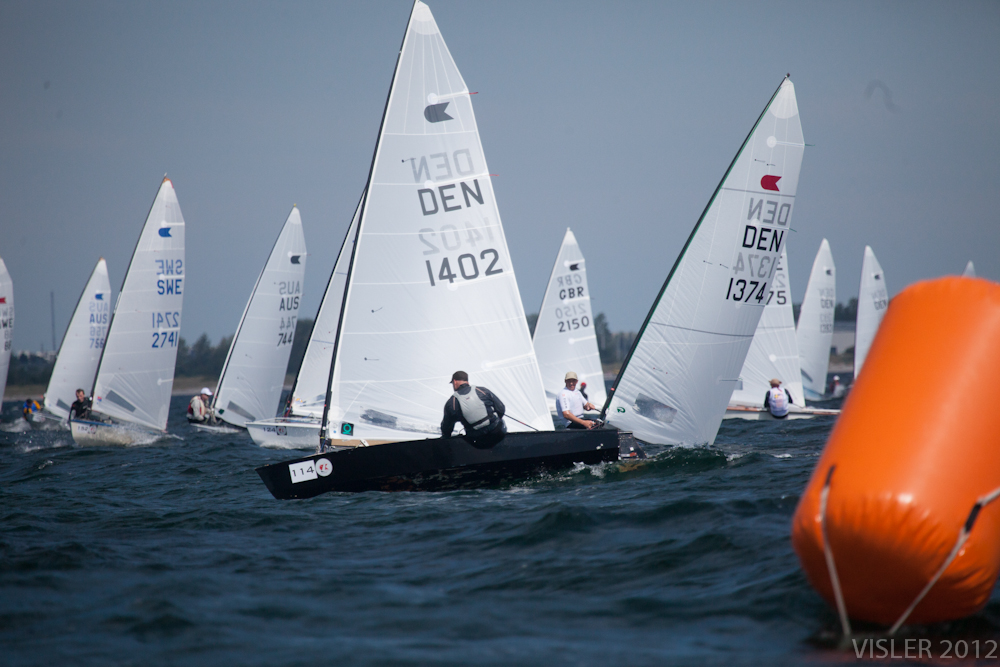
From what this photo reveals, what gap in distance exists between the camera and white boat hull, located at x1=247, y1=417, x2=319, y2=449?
17.0 m

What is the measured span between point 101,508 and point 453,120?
5.88 metres

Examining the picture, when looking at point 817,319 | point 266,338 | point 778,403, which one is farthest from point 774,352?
point 266,338

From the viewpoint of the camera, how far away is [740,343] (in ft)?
39.3

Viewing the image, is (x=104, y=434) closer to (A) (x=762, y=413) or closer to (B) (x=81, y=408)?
(B) (x=81, y=408)

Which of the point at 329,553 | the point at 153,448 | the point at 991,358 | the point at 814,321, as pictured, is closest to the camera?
the point at 991,358

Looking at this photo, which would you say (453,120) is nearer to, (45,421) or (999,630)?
(999,630)

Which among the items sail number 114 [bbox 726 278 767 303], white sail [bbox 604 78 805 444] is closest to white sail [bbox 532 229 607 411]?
white sail [bbox 604 78 805 444]

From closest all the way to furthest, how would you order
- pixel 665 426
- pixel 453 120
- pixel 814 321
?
pixel 453 120, pixel 665 426, pixel 814 321

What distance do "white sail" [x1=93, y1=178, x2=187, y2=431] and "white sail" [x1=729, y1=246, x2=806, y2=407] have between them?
566 inches

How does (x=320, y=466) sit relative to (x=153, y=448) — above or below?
above

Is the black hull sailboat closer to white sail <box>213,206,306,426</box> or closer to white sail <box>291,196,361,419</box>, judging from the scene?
white sail <box>291,196,361,419</box>

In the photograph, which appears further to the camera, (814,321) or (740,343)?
(814,321)

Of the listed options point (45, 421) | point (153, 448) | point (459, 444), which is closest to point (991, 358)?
point (459, 444)

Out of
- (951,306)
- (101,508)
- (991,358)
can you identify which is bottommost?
(101,508)
